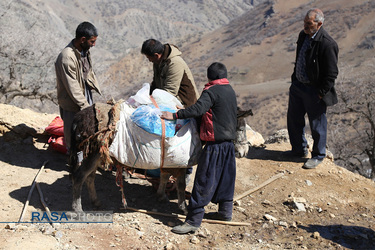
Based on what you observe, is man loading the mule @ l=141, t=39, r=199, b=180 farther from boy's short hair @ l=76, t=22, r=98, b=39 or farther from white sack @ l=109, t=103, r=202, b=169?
white sack @ l=109, t=103, r=202, b=169

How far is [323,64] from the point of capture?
17.1 feet

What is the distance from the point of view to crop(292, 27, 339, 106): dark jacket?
5.14 m

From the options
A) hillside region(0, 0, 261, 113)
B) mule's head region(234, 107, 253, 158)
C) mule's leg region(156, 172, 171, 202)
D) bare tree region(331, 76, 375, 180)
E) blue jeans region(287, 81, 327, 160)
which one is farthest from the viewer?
hillside region(0, 0, 261, 113)

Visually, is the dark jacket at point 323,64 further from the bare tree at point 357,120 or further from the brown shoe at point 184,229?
the bare tree at point 357,120

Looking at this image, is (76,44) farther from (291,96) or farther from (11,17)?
(11,17)

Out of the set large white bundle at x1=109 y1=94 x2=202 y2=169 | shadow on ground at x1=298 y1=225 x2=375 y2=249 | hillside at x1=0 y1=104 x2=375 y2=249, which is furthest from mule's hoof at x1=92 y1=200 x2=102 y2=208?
shadow on ground at x1=298 y1=225 x2=375 y2=249

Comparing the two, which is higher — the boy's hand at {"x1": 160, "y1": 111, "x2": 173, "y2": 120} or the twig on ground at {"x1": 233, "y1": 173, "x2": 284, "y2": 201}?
the boy's hand at {"x1": 160, "y1": 111, "x2": 173, "y2": 120}

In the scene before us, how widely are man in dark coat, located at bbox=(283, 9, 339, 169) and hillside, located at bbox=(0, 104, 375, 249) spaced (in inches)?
21.1

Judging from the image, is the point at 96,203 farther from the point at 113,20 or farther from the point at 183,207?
the point at 113,20

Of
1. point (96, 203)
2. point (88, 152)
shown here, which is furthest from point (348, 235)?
point (88, 152)

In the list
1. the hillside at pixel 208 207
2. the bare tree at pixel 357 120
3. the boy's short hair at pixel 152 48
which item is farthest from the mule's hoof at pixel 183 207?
the bare tree at pixel 357 120

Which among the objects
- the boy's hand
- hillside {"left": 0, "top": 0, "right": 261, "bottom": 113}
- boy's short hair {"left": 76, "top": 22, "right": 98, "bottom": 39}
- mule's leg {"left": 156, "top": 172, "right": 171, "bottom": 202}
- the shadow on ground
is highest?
hillside {"left": 0, "top": 0, "right": 261, "bottom": 113}

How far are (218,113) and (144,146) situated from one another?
83 cm

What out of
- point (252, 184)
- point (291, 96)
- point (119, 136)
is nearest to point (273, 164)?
point (252, 184)
